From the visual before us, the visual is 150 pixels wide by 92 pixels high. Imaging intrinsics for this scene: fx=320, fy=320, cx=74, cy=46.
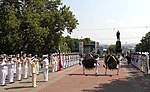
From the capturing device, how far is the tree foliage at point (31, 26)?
3553 cm

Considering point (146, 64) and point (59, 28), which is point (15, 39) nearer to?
point (59, 28)

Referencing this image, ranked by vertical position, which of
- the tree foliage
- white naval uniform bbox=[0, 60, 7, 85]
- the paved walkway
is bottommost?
the paved walkway

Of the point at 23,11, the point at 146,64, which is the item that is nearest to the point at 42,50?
the point at 23,11

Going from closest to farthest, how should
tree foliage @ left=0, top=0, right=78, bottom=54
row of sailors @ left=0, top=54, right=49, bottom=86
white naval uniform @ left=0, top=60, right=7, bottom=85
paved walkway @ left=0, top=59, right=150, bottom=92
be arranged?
paved walkway @ left=0, top=59, right=150, bottom=92 → white naval uniform @ left=0, top=60, right=7, bottom=85 → row of sailors @ left=0, top=54, right=49, bottom=86 → tree foliage @ left=0, top=0, right=78, bottom=54

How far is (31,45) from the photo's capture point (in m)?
37.1

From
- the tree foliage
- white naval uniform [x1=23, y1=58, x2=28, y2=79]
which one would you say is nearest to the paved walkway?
white naval uniform [x1=23, y1=58, x2=28, y2=79]

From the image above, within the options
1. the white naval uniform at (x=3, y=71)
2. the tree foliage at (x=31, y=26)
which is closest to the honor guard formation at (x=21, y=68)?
the white naval uniform at (x=3, y=71)

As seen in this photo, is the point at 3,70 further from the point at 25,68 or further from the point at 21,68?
the point at 21,68

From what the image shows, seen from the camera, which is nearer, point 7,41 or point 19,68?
point 19,68

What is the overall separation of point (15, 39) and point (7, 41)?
95cm

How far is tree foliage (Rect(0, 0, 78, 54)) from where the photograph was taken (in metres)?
35.5

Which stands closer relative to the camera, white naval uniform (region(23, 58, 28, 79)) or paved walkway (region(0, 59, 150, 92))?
paved walkway (region(0, 59, 150, 92))

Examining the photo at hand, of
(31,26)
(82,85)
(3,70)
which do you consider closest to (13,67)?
(3,70)

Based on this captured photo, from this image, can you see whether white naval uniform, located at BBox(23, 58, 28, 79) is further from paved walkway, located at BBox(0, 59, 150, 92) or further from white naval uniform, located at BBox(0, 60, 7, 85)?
white naval uniform, located at BBox(0, 60, 7, 85)
